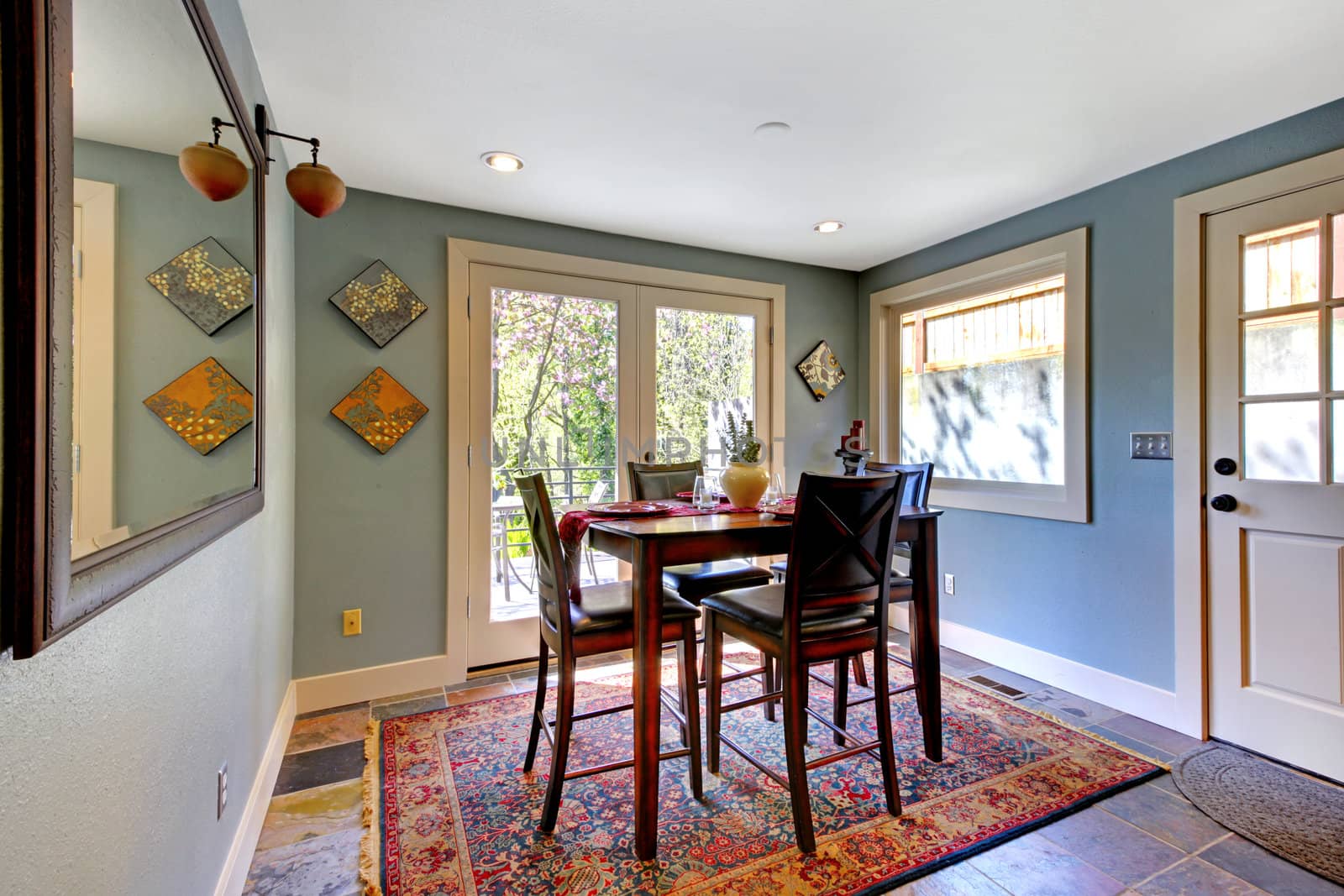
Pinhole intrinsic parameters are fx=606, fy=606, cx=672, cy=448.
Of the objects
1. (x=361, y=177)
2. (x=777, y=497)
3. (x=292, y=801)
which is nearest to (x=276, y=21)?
(x=361, y=177)

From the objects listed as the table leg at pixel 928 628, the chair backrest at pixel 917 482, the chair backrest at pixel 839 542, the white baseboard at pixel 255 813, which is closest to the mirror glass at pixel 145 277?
the white baseboard at pixel 255 813

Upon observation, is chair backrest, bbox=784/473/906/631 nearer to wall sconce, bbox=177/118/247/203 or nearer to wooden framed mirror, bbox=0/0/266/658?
wooden framed mirror, bbox=0/0/266/658

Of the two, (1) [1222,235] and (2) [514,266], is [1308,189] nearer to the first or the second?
(1) [1222,235]

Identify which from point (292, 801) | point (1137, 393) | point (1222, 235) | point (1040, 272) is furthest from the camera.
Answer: point (1040, 272)

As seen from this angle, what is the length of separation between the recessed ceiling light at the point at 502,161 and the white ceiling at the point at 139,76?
130cm

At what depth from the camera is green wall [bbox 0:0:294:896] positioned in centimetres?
65

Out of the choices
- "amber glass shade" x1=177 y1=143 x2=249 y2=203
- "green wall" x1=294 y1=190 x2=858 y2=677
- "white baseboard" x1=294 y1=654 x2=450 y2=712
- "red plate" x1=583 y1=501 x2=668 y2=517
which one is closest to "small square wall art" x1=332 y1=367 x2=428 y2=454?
"green wall" x1=294 y1=190 x2=858 y2=677

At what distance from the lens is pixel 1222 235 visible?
7.79 feet

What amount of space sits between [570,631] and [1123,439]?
8.37ft

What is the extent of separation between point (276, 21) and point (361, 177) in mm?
1035

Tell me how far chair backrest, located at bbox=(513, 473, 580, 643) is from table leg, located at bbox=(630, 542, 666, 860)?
0.77 feet

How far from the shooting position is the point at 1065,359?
2939 millimetres

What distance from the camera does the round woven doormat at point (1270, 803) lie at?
68.0 inches

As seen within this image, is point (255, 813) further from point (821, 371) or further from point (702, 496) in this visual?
point (821, 371)
